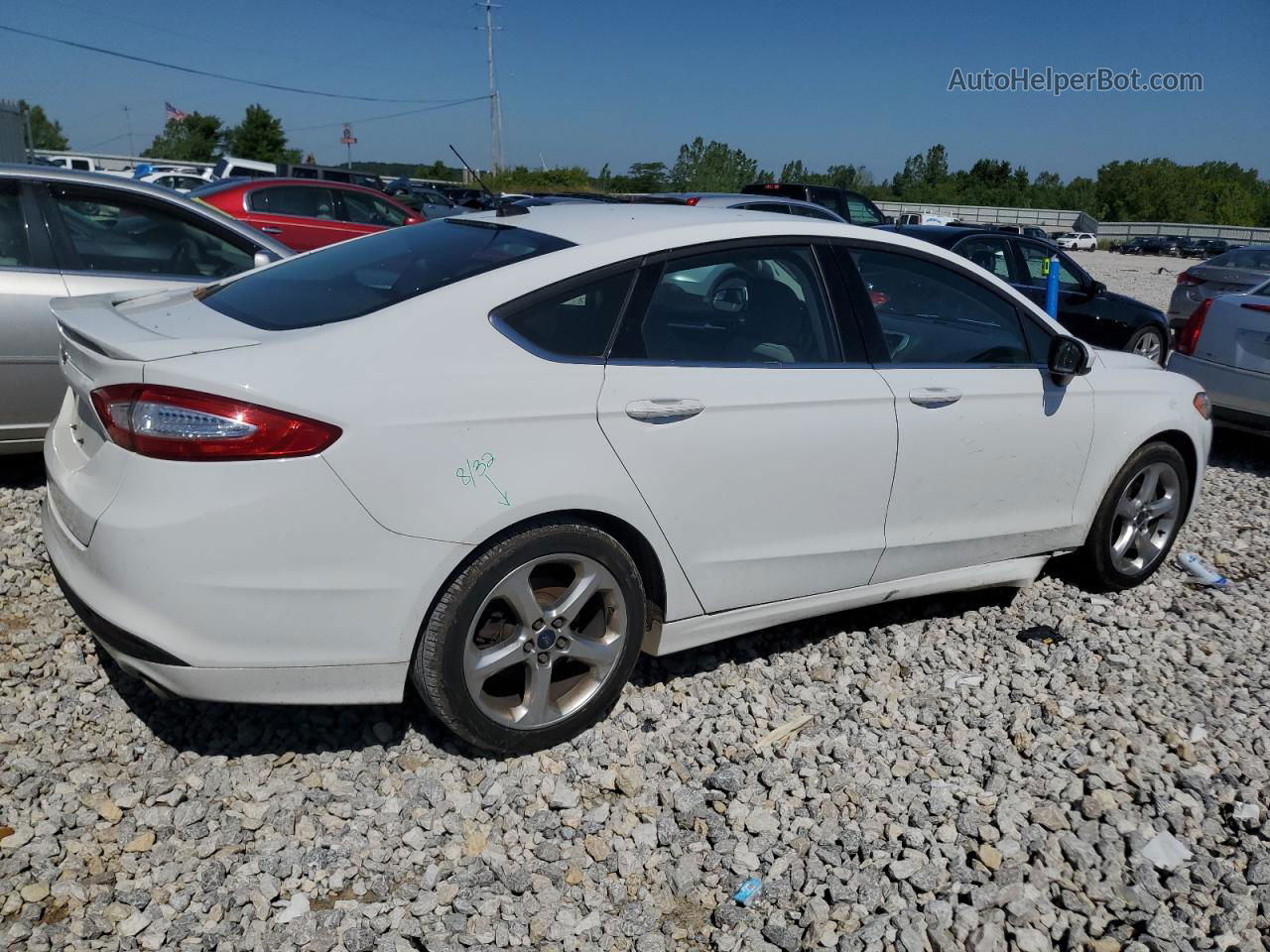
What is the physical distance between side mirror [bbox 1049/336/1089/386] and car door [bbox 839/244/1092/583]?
0.17 feet

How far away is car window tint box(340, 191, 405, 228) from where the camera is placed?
1365cm

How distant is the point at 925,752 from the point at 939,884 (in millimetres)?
679

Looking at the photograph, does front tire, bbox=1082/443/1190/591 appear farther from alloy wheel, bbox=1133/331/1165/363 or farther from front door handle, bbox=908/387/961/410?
alloy wheel, bbox=1133/331/1165/363

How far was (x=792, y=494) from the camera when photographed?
349 centimetres

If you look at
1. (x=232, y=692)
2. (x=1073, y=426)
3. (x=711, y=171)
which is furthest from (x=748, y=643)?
(x=711, y=171)

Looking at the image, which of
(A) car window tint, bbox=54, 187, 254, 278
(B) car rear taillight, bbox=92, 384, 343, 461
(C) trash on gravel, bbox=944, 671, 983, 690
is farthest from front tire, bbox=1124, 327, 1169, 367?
(B) car rear taillight, bbox=92, 384, 343, 461

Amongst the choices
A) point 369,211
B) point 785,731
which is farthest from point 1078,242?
point 785,731

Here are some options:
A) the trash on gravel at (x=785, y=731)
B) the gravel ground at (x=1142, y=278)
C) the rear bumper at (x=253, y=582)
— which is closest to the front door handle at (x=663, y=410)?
the rear bumper at (x=253, y=582)

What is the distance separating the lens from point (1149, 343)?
37.6 feet

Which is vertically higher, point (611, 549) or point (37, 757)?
point (611, 549)

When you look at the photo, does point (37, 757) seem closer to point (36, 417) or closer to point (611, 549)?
point (611, 549)

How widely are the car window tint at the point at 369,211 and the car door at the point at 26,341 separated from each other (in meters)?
8.71

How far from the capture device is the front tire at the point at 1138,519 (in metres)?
4.64

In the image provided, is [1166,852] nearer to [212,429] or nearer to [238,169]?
[212,429]
